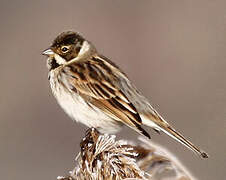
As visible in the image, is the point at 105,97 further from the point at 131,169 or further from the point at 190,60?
the point at 190,60

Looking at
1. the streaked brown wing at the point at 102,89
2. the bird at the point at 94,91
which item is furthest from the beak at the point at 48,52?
the streaked brown wing at the point at 102,89

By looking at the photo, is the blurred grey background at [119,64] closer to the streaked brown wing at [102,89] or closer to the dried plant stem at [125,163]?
the streaked brown wing at [102,89]

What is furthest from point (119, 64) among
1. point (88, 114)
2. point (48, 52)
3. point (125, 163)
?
point (125, 163)

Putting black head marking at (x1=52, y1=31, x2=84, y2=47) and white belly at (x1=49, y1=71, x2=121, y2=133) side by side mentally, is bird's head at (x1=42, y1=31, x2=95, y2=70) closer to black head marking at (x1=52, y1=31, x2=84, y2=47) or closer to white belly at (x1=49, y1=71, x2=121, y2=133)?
black head marking at (x1=52, y1=31, x2=84, y2=47)

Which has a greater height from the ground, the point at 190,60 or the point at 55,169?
the point at 190,60

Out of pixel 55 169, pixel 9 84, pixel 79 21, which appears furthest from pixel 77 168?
pixel 79 21

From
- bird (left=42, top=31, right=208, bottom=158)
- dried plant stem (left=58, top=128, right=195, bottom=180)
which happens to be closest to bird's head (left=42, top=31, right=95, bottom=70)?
bird (left=42, top=31, right=208, bottom=158)
